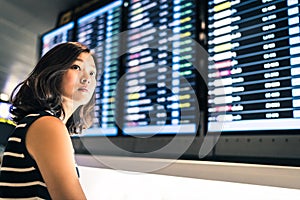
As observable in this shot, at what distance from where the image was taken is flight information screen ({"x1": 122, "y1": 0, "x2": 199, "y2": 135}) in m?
1.30

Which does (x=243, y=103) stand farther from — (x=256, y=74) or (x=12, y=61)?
(x=12, y=61)

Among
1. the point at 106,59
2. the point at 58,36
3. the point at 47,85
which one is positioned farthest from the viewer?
the point at 58,36

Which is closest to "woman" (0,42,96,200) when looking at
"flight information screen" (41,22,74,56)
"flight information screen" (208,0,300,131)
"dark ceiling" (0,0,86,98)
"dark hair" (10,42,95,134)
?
"dark hair" (10,42,95,134)

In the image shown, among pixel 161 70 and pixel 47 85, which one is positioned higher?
pixel 161 70

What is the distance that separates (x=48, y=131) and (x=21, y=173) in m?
0.16

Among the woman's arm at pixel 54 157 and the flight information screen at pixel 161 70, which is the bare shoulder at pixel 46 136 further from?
the flight information screen at pixel 161 70

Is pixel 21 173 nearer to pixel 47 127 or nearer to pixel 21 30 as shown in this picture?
pixel 47 127

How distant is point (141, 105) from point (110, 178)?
425mm

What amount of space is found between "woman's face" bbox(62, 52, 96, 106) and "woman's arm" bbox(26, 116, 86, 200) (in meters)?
0.21

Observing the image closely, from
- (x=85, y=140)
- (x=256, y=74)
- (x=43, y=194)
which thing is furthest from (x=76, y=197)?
(x=85, y=140)

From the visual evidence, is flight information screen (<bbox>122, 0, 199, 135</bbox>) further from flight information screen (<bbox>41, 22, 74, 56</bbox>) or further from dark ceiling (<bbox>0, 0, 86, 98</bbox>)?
dark ceiling (<bbox>0, 0, 86, 98</bbox>)

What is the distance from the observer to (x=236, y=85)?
44.1 inches

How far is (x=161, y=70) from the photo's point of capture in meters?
1.42

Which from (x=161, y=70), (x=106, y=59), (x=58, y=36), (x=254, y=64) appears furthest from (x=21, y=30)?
(x=254, y=64)
